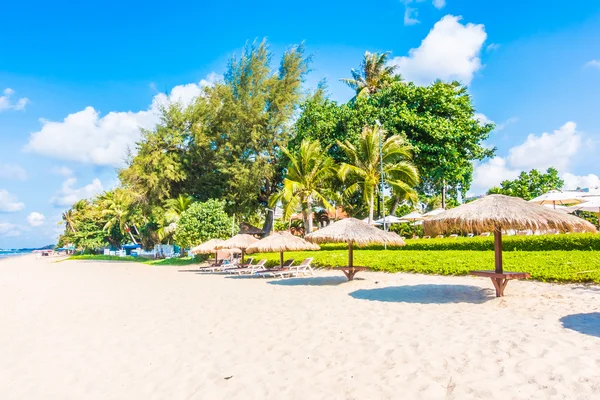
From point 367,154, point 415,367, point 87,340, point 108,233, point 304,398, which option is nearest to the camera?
point 304,398

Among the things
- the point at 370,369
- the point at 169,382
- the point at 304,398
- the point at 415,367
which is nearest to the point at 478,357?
the point at 415,367

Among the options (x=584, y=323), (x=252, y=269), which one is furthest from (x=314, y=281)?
(x=584, y=323)

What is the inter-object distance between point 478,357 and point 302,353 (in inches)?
91.4

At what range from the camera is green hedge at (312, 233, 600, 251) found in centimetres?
1337

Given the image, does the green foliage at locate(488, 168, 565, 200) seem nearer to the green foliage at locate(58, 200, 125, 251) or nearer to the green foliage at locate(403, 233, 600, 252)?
the green foliage at locate(403, 233, 600, 252)

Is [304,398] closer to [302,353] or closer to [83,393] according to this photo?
[302,353]

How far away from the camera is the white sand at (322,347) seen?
461 centimetres

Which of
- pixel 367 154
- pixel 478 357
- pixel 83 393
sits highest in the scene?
pixel 367 154

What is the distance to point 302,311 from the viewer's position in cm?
881

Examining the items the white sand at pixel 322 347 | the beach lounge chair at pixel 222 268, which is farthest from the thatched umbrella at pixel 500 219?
the beach lounge chair at pixel 222 268

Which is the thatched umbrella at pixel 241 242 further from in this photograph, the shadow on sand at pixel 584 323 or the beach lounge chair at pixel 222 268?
the shadow on sand at pixel 584 323

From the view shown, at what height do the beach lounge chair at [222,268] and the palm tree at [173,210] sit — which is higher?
the palm tree at [173,210]

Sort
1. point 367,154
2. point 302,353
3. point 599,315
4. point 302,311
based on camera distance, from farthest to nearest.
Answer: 1. point 367,154
2. point 302,311
3. point 599,315
4. point 302,353

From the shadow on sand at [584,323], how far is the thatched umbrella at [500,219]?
6.21 feet
